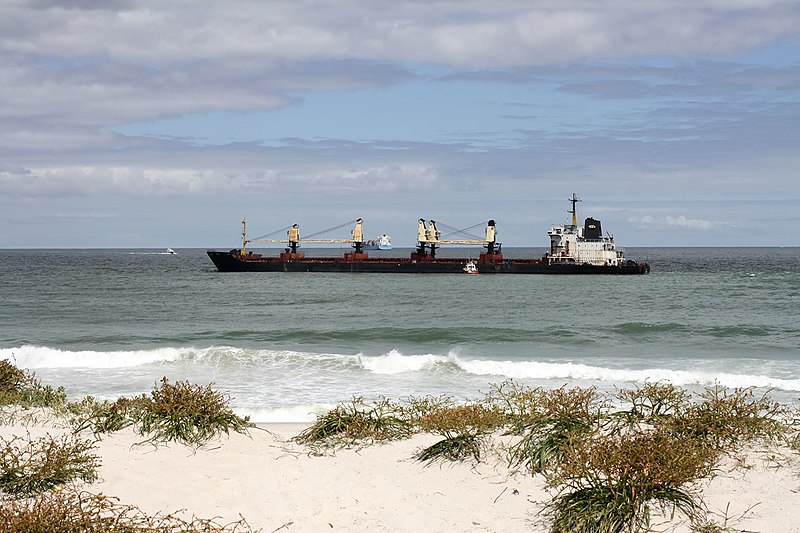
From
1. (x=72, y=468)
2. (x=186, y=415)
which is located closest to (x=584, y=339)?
(x=186, y=415)

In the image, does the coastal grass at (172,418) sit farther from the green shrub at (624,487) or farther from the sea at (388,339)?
the green shrub at (624,487)

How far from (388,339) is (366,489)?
716 inches

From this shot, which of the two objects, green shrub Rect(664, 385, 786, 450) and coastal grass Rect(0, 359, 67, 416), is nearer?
green shrub Rect(664, 385, 786, 450)

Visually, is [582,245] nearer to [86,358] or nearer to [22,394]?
[86,358]

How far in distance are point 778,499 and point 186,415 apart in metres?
5.88

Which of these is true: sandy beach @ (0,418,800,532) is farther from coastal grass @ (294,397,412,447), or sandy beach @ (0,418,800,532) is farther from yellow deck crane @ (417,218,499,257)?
yellow deck crane @ (417,218,499,257)

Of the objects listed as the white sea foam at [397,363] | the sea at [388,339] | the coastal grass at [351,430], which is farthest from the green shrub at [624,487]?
the white sea foam at [397,363]

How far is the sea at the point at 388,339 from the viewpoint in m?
15.0

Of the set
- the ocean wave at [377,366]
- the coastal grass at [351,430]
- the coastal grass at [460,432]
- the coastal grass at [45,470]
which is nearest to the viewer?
the coastal grass at [45,470]

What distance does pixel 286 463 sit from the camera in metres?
7.38

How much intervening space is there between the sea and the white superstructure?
17.7 metres

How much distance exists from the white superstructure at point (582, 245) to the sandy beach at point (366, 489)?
62970mm

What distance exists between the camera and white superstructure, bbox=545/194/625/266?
68.6 metres

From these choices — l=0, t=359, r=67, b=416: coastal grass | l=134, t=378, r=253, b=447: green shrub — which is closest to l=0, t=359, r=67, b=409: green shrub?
l=0, t=359, r=67, b=416: coastal grass
